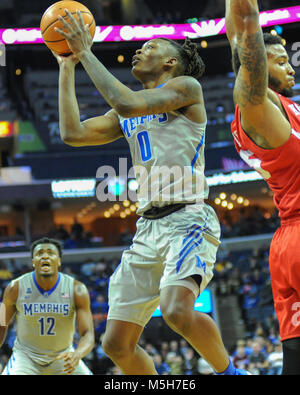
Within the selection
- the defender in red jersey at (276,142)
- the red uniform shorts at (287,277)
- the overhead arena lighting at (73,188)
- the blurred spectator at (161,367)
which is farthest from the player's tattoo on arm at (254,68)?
the overhead arena lighting at (73,188)

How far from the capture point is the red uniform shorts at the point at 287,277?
296cm

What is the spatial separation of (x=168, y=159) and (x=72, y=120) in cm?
71

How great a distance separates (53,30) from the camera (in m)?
4.02

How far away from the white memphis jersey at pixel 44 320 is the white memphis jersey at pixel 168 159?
2345 millimetres

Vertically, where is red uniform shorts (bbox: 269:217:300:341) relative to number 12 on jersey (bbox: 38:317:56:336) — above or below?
below

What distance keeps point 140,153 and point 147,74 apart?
570 mm

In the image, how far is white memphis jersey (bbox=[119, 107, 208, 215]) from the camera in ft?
12.8

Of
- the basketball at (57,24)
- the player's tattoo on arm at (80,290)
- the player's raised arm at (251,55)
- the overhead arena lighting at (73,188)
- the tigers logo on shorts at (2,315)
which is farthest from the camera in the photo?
the overhead arena lighting at (73,188)

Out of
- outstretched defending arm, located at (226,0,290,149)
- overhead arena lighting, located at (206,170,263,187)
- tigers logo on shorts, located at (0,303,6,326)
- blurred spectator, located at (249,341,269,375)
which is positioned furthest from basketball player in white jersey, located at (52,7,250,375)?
overhead arena lighting, located at (206,170,263,187)

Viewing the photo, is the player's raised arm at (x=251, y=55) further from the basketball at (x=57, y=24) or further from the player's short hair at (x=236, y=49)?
the basketball at (x=57, y=24)

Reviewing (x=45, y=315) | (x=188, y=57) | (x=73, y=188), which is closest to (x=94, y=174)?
(x=73, y=188)

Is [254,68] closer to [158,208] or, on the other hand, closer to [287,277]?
[287,277]

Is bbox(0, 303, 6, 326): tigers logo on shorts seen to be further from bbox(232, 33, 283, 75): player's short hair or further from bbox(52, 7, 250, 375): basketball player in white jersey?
bbox(232, 33, 283, 75): player's short hair

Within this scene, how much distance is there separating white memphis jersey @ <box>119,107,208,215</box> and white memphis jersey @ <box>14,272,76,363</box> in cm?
235
